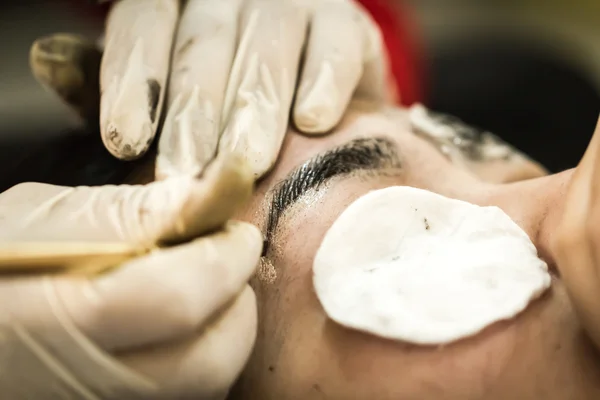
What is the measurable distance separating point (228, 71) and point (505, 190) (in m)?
0.52

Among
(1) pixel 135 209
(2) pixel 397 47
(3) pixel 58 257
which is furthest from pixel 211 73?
(2) pixel 397 47

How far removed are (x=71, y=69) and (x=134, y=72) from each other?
187mm

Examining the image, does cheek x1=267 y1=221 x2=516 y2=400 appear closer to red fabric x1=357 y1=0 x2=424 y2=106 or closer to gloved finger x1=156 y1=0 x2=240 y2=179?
gloved finger x1=156 y1=0 x2=240 y2=179

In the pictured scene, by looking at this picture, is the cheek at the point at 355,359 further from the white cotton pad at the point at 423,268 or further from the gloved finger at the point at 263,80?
the gloved finger at the point at 263,80

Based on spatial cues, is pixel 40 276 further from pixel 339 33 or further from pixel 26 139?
pixel 26 139

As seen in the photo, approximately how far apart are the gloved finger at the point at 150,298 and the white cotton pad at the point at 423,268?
19cm

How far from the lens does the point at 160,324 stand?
0.55 metres

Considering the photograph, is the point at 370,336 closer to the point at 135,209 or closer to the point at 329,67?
the point at 135,209

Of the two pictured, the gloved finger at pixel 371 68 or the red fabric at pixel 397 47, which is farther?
the red fabric at pixel 397 47

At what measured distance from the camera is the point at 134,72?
90 centimetres

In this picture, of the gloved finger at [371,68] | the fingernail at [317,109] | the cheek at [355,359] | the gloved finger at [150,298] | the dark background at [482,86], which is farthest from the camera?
the dark background at [482,86]

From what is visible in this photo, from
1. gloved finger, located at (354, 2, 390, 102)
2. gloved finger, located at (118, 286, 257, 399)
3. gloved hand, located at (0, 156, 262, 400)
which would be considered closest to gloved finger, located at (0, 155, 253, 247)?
gloved hand, located at (0, 156, 262, 400)

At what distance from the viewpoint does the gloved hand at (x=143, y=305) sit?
539 millimetres

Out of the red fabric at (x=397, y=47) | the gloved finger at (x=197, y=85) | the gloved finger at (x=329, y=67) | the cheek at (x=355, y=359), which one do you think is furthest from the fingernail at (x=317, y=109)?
the red fabric at (x=397, y=47)
